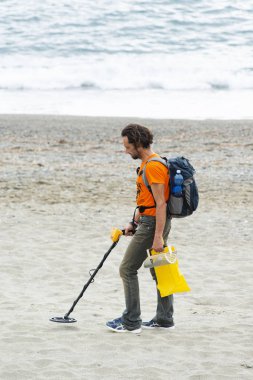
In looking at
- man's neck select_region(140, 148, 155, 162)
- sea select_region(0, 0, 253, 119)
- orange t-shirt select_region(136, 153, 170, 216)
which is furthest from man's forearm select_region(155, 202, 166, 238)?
sea select_region(0, 0, 253, 119)

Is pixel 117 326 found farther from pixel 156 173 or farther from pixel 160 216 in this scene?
pixel 156 173

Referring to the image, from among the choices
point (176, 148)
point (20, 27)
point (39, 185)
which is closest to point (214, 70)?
point (20, 27)

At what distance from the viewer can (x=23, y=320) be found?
6285 millimetres

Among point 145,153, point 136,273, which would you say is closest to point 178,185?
point 145,153

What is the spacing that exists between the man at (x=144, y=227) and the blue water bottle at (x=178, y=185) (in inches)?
3.1

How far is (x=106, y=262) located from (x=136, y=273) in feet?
8.76

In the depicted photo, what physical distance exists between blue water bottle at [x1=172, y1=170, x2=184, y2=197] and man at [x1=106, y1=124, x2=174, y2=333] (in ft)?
0.26

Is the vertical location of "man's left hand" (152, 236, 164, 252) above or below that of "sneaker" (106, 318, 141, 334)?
above

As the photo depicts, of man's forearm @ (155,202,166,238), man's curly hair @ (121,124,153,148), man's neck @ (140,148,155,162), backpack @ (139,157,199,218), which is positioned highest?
man's curly hair @ (121,124,153,148)

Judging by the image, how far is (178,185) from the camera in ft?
18.0

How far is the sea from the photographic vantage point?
81.9 feet

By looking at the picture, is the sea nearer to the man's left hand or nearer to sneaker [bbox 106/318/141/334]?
sneaker [bbox 106/318/141/334]

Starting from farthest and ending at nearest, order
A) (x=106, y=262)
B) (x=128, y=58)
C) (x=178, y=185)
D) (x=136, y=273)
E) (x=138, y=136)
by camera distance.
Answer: (x=128, y=58) → (x=106, y=262) → (x=136, y=273) → (x=138, y=136) → (x=178, y=185)

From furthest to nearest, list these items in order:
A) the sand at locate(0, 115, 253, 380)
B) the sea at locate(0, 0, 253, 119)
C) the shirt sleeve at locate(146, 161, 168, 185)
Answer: the sea at locate(0, 0, 253, 119)
the shirt sleeve at locate(146, 161, 168, 185)
the sand at locate(0, 115, 253, 380)
